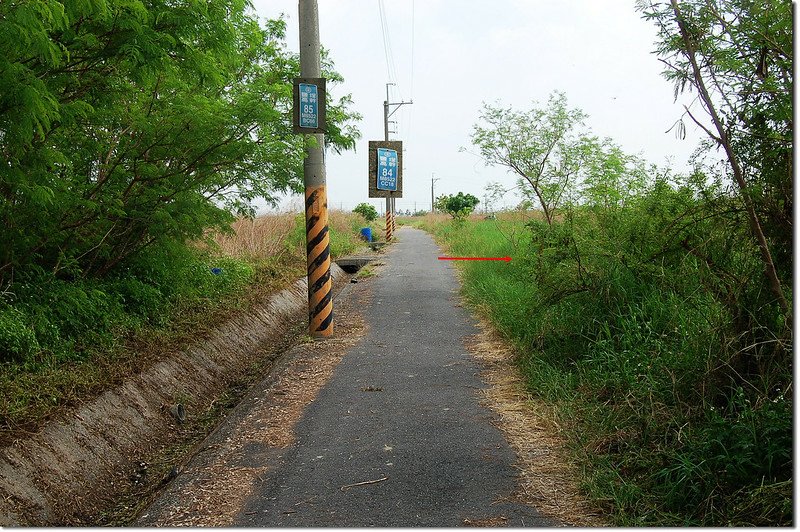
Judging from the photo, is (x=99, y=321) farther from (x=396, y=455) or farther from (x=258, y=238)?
(x=258, y=238)

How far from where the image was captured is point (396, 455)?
15.9 ft

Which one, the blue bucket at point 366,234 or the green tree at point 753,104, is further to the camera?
the blue bucket at point 366,234

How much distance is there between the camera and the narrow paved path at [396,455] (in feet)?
13.1

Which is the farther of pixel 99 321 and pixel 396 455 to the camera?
pixel 99 321

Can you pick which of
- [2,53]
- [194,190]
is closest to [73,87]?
[2,53]

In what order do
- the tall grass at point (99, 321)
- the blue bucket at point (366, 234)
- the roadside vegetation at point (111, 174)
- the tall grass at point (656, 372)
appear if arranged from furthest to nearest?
the blue bucket at point (366, 234) < the tall grass at point (99, 321) < the roadside vegetation at point (111, 174) < the tall grass at point (656, 372)

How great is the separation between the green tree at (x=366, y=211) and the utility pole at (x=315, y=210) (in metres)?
34.6

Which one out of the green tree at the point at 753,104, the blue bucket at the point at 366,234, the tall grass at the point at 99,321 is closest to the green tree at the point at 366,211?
the blue bucket at the point at 366,234

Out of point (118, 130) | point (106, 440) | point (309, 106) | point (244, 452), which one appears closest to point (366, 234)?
point (309, 106)

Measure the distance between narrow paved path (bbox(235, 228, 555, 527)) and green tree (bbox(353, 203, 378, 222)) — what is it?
36.5m

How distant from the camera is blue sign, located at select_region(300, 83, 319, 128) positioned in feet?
29.9

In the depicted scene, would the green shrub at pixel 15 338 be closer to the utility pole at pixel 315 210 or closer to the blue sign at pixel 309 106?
the utility pole at pixel 315 210

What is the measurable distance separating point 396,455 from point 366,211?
1605 inches

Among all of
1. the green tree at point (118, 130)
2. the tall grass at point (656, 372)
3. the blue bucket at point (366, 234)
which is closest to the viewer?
the tall grass at point (656, 372)
